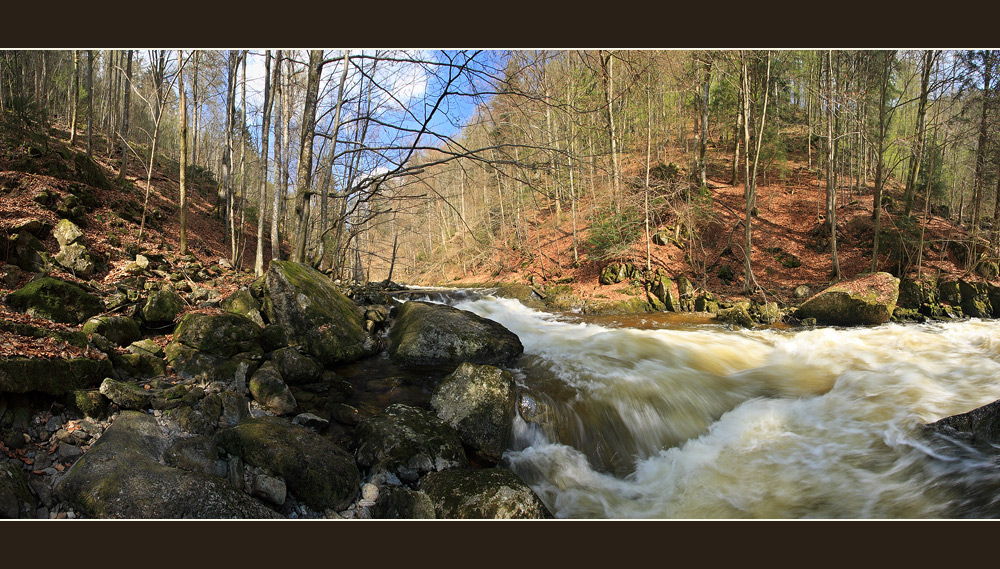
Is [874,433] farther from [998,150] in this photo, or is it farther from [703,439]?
[998,150]

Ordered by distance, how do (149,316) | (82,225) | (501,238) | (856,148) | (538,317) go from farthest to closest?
1. (501,238)
2. (856,148)
3. (538,317)
4. (82,225)
5. (149,316)

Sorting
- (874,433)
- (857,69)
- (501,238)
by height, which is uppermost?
(857,69)

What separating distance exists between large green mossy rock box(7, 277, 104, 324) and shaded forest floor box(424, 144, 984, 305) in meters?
12.8

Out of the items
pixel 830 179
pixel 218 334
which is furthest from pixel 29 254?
pixel 830 179

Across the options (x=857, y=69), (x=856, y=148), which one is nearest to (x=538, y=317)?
(x=857, y=69)

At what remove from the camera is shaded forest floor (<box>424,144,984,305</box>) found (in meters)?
12.6

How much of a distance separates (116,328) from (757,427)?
8453mm

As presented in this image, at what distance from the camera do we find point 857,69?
56.1ft

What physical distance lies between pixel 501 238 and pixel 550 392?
757 inches

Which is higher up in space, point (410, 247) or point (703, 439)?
point (410, 247)

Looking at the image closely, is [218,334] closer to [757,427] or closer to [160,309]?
[160,309]

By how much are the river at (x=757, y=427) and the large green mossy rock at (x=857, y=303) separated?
4.67 feet

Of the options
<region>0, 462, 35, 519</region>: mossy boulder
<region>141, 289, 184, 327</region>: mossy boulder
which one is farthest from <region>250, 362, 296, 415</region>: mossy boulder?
<region>0, 462, 35, 519</region>: mossy boulder

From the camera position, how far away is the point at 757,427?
5340mm
